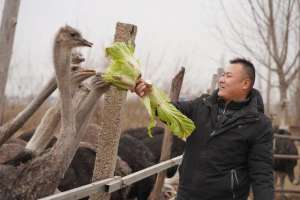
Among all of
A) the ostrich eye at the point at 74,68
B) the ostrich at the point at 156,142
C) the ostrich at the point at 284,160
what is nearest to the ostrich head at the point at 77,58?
the ostrich eye at the point at 74,68

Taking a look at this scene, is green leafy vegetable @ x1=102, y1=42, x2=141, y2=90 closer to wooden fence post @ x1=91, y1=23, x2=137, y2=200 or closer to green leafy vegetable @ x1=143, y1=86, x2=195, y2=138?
green leafy vegetable @ x1=143, y1=86, x2=195, y2=138

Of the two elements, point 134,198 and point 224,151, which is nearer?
point 224,151

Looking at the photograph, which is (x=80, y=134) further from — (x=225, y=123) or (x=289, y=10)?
(x=289, y=10)

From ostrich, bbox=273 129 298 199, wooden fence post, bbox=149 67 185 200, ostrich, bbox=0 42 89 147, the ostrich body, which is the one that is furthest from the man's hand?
ostrich, bbox=273 129 298 199

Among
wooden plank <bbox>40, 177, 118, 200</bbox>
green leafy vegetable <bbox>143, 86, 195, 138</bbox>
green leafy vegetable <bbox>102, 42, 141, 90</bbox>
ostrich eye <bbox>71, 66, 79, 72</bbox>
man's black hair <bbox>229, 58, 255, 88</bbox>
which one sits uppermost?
man's black hair <bbox>229, 58, 255, 88</bbox>

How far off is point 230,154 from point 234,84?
44 cm

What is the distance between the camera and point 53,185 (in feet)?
11.1

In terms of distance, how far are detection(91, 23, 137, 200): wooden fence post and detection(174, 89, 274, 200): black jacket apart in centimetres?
53

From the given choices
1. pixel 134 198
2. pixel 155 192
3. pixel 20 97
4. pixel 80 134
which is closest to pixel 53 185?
pixel 80 134

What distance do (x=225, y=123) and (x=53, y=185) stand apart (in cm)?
112

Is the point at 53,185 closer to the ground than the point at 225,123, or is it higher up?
closer to the ground

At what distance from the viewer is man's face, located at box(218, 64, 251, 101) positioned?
137 inches

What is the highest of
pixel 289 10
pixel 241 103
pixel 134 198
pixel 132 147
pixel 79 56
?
pixel 289 10

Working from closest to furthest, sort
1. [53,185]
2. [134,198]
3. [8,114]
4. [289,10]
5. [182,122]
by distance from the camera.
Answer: [182,122] < [53,185] < [134,198] < [8,114] < [289,10]
